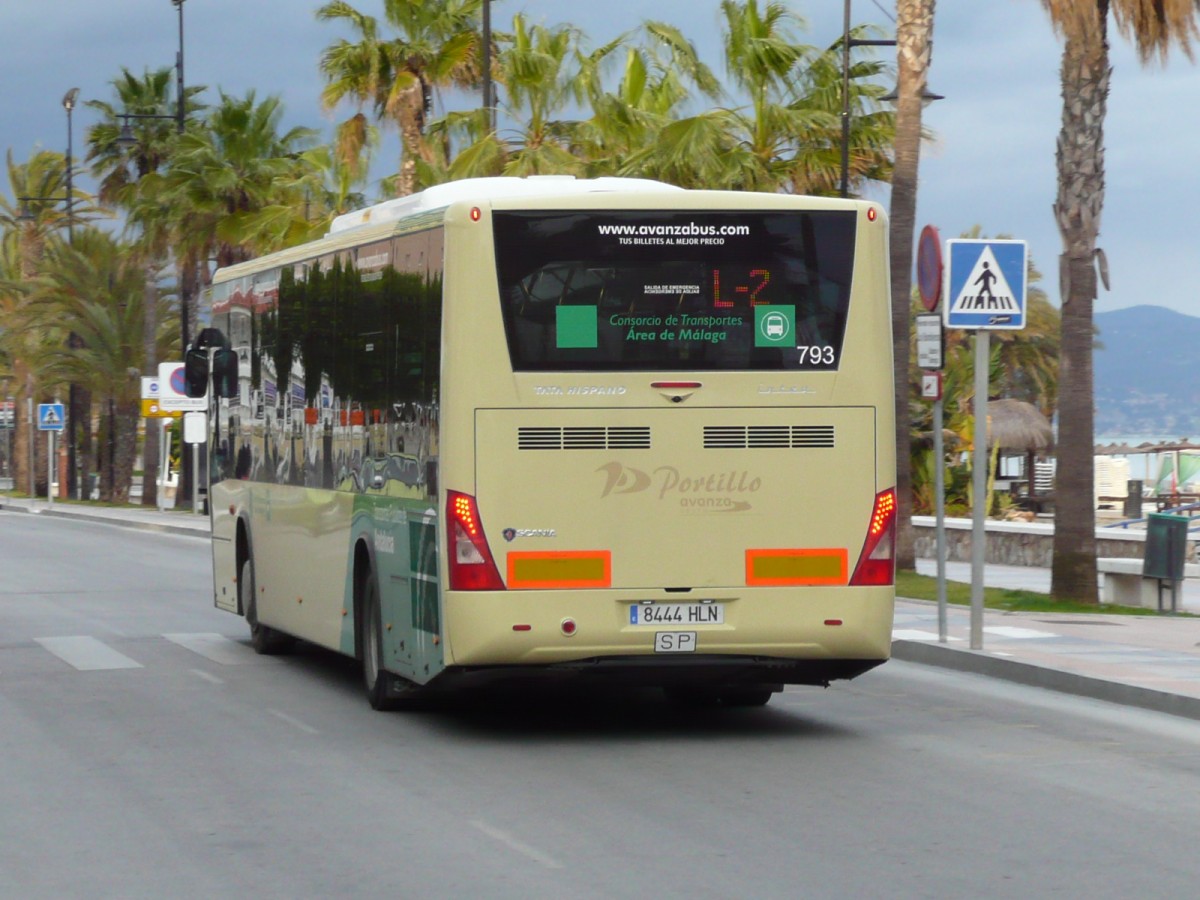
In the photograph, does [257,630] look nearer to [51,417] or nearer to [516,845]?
[516,845]

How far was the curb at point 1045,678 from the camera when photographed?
1322cm

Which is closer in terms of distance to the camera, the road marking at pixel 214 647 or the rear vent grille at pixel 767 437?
the rear vent grille at pixel 767 437

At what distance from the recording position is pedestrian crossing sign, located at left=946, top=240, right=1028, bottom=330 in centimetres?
1605

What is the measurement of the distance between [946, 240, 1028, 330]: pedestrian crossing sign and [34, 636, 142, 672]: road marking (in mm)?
6902

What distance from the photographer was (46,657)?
55.1 feet

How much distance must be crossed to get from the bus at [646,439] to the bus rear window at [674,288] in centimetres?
1

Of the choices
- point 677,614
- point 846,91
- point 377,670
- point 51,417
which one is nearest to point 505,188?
point 677,614

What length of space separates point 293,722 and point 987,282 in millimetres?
6633

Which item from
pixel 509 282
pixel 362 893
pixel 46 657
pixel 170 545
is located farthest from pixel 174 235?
pixel 362 893

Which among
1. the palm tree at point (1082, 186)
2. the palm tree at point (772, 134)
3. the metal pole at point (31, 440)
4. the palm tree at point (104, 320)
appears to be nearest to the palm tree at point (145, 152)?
the palm tree at point (104, 320)

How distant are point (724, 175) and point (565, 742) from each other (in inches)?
881

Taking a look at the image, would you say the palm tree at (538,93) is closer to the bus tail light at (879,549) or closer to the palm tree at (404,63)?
the palm tree at (404,63)

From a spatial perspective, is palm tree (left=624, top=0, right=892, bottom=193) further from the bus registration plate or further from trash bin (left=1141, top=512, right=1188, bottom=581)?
the bus registration plate

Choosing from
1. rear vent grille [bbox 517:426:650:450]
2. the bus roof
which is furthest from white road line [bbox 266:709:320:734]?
the bus roof
